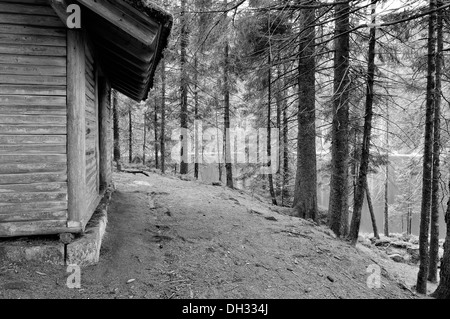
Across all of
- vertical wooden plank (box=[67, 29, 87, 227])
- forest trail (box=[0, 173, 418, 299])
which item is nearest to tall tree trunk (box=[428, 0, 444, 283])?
forest trail (box=[0, 173, 418, 299])

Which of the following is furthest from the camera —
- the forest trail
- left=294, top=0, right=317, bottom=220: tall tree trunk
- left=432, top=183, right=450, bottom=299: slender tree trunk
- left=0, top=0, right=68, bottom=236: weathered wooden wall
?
left=294, top=0, right=317, bottom=220: tall tree trunk

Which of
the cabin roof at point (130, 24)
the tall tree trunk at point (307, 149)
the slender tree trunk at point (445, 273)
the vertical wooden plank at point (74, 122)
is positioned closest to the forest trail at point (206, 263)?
the slender tree trunk at point (445, 273)

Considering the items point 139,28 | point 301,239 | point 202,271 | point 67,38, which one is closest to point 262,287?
point 202,271

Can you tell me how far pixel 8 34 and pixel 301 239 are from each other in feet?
22.4

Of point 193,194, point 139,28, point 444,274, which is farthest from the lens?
point 193,194

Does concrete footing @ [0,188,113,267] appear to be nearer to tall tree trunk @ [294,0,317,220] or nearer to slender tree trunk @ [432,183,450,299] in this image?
slender tree trunk @ [432,183,450,299]

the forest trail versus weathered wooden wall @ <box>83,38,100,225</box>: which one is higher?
weathered wooden wall @ <box>83,38,100,225</box>

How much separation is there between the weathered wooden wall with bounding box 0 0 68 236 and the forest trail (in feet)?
2.65

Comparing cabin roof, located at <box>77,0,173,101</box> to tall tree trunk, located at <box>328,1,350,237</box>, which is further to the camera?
tall tree trunk, located at <box>328,1,350,237</box>

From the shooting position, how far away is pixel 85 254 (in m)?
4.57

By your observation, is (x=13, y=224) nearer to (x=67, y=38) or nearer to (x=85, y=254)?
(x=85, y=254)

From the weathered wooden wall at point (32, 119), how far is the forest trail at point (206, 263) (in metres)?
0.81

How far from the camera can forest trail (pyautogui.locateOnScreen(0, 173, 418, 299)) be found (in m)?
4.26
